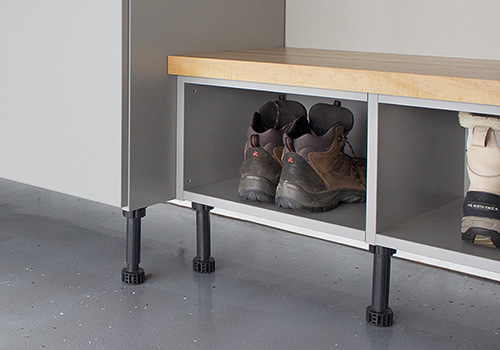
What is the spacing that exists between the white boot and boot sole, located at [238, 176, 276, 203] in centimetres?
48

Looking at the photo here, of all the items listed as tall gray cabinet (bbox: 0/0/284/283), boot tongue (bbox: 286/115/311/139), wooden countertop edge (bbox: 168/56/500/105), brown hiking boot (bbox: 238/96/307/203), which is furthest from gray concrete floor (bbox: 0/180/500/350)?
wooden countertop edge (bbox: 168/56/500/105)

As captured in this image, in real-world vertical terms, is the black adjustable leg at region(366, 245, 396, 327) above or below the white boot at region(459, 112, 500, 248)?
below

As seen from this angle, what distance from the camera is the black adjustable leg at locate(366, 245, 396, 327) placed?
1.56m

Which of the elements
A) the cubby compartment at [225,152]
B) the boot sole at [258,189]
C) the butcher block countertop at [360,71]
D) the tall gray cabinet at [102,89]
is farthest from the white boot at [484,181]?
the tall gray cabinet at [102,89]

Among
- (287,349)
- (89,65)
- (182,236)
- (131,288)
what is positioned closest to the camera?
(287,349)

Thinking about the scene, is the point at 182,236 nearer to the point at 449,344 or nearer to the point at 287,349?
the point at 287,349

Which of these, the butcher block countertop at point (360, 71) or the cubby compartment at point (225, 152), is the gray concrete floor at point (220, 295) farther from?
the butcher block countertop at point (360, 71)

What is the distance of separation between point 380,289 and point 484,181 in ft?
1.13

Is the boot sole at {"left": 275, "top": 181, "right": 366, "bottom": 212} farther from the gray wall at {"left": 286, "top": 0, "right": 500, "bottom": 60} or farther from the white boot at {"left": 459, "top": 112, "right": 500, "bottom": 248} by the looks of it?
the gray wall at {"left": 286, "top": 0, "right": 500, "bottom": 60}

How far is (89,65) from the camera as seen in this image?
5.54 feet

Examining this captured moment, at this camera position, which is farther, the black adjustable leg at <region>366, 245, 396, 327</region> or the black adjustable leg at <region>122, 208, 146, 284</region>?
the black adjustable leg at <region>122, 208, 146, 284</region>

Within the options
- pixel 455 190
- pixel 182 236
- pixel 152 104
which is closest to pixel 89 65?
pixel 152 104

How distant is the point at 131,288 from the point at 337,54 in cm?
82

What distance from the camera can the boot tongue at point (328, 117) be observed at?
5.81 feet
